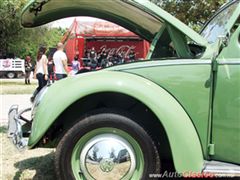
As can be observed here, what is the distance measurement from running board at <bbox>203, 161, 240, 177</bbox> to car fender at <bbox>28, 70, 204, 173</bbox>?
67 mm

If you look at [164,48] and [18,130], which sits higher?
[164,48]

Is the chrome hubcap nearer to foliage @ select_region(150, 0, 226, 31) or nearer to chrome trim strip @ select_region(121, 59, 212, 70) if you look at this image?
chrome trim strip @ select_region(121, 59, 212, 70)

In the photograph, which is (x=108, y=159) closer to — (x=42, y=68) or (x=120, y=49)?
(x=42, y=68)

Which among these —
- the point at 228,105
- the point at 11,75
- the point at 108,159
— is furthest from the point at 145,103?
the point at 11,75

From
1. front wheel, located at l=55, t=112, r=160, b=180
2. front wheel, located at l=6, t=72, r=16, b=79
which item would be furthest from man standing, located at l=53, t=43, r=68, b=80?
front wheel, located at l=6, t=72, r=16, b=79

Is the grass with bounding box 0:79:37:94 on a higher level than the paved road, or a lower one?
lower

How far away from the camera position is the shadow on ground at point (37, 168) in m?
4.84

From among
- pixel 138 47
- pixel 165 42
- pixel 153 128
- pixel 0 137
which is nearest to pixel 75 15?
pixel 165 42

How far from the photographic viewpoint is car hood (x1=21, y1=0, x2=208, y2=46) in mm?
4488

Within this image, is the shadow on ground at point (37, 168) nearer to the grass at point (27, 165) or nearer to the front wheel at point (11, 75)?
the grass at point (27, 165)

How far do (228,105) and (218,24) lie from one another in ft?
3.91

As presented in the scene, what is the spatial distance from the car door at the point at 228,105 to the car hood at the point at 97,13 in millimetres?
816

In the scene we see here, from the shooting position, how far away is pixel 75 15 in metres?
5.07

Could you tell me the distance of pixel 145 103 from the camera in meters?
3.67
